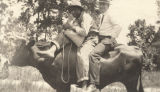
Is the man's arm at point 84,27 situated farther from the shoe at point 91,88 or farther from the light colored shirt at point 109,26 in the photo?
the shoe at point 91,88

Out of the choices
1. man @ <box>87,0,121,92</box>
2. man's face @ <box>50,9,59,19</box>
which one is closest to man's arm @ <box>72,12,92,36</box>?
man @ <box>87,0,121,92</box>

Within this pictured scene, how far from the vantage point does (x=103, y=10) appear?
701 centimetres

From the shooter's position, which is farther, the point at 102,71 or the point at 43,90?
the point at 43,90

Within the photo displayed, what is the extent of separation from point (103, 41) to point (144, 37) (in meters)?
4.08

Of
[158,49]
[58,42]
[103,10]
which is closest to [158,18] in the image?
[158,49]

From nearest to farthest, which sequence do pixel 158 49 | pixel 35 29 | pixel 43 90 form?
pixel 43 90 → pixel 158 49 → pixel 35 29

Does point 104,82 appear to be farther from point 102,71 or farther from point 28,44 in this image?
point 28,44

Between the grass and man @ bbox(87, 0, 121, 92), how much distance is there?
2026 millimetres

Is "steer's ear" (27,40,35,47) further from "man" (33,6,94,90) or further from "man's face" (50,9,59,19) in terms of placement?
"man's face" (50,9,59,19)

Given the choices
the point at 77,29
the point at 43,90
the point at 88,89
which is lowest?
the point at 43,90

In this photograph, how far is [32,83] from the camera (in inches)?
387

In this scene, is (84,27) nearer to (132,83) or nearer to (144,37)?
(132,83)

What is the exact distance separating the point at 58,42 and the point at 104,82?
1162 mm

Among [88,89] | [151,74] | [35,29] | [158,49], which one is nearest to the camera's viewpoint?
[88,89]
